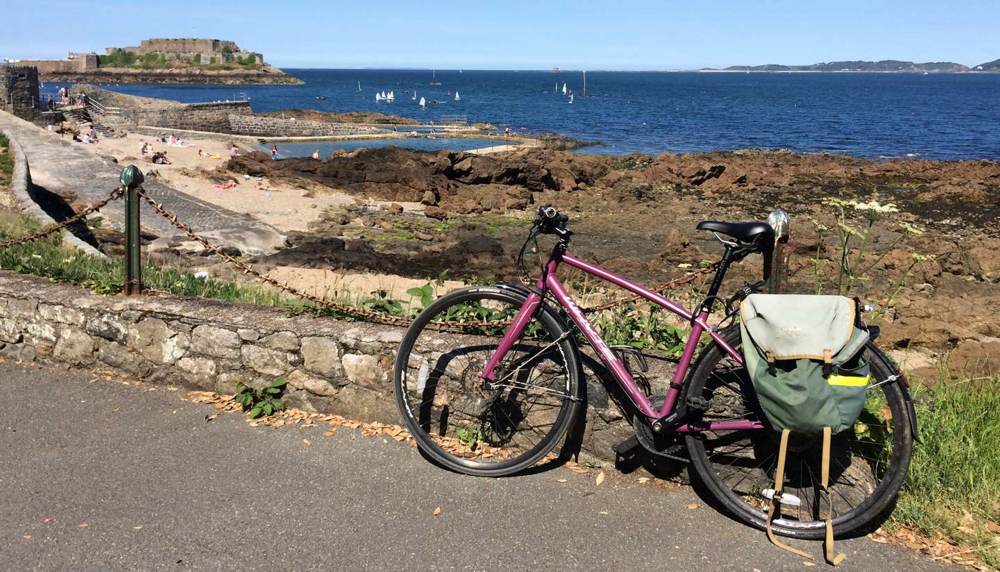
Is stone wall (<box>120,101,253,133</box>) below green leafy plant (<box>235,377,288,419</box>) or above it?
above

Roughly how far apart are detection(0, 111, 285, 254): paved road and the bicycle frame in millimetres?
13481

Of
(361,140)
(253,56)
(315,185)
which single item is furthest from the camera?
(253,56)

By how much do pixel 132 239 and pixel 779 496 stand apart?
4499mm

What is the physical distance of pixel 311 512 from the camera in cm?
365

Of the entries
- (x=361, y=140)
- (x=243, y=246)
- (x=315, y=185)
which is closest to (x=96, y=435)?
(x=243, y=246)

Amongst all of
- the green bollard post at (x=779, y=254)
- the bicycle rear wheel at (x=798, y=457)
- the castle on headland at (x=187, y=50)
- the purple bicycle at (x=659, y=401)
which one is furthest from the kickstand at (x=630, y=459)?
the castle on headland at (x=187, y=50)

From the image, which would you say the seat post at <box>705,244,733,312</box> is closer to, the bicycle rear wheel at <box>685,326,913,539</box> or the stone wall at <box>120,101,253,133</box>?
the bicycle rear wheel at <box>685,326,913,539</box>

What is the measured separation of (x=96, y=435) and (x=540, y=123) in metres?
67.4

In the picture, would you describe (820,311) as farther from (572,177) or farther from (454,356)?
(572,177)

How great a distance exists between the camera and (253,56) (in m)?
189

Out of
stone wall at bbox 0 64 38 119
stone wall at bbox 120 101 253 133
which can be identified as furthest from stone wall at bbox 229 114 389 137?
stone wall at bbox 0 64 38 119

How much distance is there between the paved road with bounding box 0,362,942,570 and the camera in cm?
331

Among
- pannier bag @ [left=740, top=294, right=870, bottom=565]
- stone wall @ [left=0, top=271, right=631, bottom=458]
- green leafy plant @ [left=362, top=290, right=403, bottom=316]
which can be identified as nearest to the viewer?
pannier bag @ [left=740, top=294, right=870, bottom=565]

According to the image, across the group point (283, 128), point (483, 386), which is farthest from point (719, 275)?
point (283, 128)
